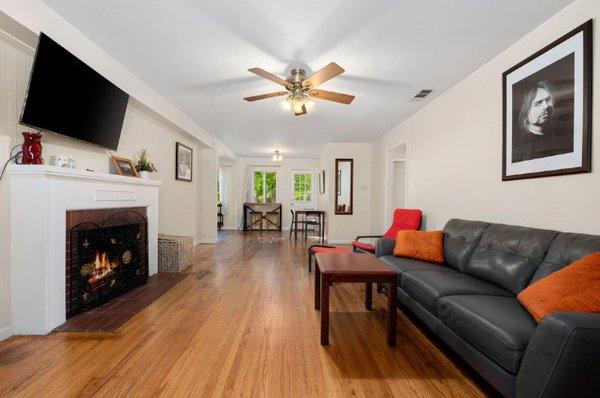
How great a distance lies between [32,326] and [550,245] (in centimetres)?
372

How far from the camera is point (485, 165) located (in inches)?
Result: 108

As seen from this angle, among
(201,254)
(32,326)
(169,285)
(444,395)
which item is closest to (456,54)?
(444,395)

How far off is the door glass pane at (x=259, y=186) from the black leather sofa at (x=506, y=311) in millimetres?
6914

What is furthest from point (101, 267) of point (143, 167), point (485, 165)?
point (485, 165)

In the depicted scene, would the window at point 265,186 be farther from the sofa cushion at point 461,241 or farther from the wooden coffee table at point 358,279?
the wooden coffee table at point 358,279

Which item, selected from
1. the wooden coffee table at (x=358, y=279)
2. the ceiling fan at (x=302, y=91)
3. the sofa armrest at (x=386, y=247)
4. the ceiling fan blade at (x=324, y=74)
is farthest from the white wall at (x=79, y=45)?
the sofa armrest at (x=386, y=247)

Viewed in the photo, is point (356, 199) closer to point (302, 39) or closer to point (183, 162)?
point (183, 162)

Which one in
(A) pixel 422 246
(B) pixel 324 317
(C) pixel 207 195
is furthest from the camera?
(C) pixel 207 195

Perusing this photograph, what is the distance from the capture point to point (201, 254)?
16.2 feet

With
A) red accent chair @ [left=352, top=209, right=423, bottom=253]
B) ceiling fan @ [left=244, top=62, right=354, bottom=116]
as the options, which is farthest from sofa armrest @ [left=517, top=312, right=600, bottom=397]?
red accent chair @ [left=352, top=209, right=423, bottom=253]

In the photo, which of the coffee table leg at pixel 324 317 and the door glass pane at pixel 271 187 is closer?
the coffee table leg at pixel 324 317

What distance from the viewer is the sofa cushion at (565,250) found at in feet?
5.10

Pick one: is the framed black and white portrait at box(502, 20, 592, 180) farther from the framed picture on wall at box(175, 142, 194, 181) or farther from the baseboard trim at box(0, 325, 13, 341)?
the framed picture on wall at box(175, 142, 194, 181)

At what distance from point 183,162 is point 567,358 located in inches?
207
